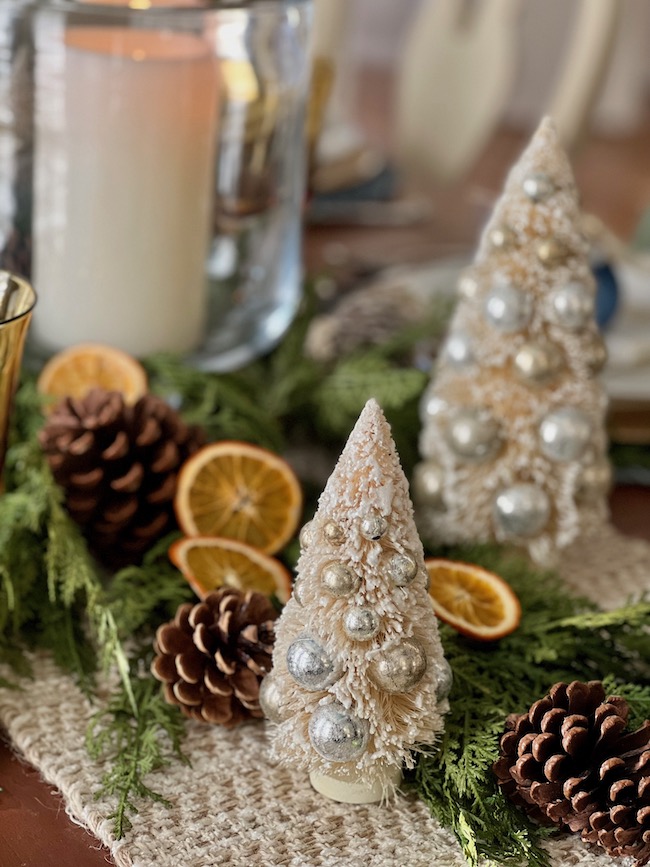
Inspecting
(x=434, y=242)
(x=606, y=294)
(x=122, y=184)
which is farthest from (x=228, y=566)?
(x=434, y=242)

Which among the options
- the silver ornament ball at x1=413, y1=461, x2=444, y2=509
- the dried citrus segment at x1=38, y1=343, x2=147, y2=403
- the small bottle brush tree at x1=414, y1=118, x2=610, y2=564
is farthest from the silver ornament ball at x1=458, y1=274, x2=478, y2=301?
the dried citrus segment at x1=38, y1=343, x2=147, y2=403

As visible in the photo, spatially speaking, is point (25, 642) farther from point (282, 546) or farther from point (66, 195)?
point (66, 195)

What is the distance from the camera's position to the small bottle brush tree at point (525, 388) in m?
0.60

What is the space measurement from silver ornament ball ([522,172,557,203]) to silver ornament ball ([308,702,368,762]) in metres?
0.31

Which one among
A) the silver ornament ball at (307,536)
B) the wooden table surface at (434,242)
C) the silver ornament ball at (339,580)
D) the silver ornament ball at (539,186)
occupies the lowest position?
the wooden table surface at (434,242)

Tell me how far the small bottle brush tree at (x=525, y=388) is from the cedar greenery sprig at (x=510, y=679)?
3 cm

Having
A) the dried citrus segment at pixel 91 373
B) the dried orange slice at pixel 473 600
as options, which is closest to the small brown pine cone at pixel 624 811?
the dried orange slice at pixel 473 600

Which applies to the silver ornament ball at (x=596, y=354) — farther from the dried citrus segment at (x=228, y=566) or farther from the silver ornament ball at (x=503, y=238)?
the dried citrus segment at (x=228, y=566)

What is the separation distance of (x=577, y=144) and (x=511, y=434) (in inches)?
25.5

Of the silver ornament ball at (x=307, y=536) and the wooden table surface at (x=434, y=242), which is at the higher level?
the silver ornament ball at (x=307, y=536)

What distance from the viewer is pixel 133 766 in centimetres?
47

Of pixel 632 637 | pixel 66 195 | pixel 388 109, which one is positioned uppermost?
pixel 66 195

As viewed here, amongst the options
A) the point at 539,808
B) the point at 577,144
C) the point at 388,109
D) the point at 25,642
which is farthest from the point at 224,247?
the point at 388,109

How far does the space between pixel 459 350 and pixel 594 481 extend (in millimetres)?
111
